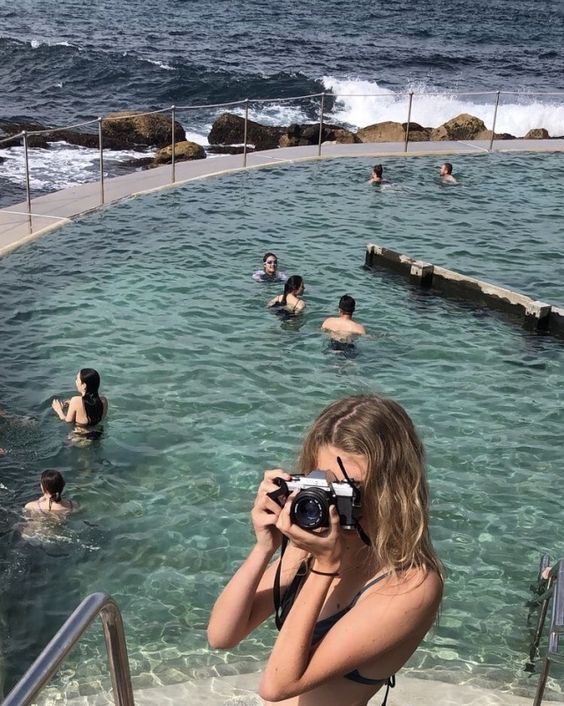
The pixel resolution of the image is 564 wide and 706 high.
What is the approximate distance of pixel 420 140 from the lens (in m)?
24.8

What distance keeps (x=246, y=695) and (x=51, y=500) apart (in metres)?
2.88

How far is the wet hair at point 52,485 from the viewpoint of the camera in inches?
286

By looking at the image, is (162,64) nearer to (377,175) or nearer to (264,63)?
(264,63)

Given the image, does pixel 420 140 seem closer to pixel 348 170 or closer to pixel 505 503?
pixel 348 170

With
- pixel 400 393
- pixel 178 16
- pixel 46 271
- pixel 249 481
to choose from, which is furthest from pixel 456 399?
pixel 178 16

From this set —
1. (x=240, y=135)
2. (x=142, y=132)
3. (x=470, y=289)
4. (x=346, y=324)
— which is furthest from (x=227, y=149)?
(x=346, y=324)

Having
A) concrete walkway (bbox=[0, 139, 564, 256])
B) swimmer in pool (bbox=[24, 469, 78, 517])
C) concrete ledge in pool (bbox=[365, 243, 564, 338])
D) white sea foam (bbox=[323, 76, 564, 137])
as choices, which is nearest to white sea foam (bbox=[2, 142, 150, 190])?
concrete walkway (bbox=[0, 139, 564, 256])

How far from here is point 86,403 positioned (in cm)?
862

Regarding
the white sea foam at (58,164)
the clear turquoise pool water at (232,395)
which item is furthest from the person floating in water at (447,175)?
the white sea foam at (58,164)

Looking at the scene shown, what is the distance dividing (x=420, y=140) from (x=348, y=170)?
243 inches

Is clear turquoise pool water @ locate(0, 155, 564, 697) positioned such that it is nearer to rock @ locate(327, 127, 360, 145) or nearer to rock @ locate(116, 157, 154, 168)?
rock @ locate(116, 157, 154, 168)

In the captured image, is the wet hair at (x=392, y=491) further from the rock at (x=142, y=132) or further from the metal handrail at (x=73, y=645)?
the rock at (x=142, y=132)

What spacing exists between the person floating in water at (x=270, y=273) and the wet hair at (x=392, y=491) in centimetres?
1009

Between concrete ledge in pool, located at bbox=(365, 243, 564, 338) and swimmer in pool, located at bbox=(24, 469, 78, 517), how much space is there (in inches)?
267
